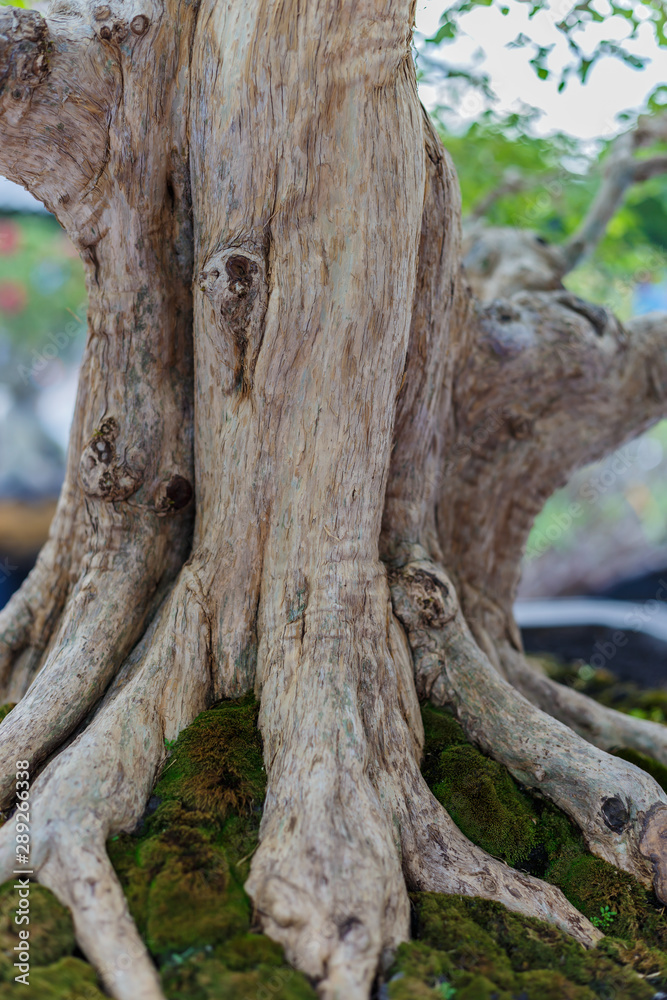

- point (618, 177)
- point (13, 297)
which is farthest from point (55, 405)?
point (618, 177)

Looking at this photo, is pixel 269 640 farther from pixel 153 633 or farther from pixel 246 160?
pixel 246 160

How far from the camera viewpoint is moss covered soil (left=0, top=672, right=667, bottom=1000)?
1.72 m

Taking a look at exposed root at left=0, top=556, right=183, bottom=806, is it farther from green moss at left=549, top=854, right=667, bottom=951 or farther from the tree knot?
green moss at left=549, top=854, right=667, bottom=951

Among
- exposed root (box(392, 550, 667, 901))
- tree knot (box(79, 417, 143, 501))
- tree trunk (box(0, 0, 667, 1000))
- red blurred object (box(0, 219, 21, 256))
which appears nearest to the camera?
tree trunk (box(0, 0, 667, 1000))

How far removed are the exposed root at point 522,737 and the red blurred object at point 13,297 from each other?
35.1ft

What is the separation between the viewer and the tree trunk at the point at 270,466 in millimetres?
2119

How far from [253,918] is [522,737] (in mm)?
1195

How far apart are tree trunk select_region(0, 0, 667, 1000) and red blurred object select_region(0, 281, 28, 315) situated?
32.0ft

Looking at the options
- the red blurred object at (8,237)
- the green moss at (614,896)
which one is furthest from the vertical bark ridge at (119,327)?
the red blurred object at (8,237)

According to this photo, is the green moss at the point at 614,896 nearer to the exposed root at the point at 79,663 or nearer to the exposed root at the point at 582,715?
the exposed root at the point at 582,715

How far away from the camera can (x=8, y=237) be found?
1154 cm

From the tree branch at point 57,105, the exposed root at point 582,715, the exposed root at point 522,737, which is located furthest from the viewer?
the exposed root at point 582,715

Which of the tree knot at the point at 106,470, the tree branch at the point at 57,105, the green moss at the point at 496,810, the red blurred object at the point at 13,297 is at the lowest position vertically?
the green moss at the point at 496,810

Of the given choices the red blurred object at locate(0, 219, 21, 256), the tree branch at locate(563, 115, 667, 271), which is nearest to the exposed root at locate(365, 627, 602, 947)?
the tree branch at locate(563, 115, 667, 271)
